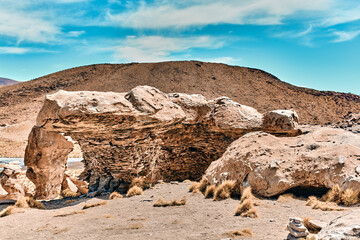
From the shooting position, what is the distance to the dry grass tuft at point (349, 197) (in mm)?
6027

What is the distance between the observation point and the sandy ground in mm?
5219

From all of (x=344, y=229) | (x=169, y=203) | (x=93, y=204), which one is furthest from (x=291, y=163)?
(x=93, y=204)

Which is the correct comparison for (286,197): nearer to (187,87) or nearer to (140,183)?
(140,183)

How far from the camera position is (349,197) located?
20.0 feet

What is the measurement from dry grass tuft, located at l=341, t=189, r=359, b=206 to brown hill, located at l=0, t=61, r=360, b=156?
4873 centimetres

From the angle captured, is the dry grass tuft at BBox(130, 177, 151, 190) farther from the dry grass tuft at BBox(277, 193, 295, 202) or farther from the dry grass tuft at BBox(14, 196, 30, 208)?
the dry grass tuft at BBox(277, 193, 295, 202)

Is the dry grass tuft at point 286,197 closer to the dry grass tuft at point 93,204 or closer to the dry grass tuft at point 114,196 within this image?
the dry grass tuft at point 93,204

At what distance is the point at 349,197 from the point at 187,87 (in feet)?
188

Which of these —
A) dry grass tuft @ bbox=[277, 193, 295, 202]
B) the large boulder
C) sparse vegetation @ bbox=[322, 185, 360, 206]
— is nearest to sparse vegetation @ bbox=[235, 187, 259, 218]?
dry grass tuft @ bbox=[277, 193, 295, 202]

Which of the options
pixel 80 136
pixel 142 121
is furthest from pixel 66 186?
pixel 142 121

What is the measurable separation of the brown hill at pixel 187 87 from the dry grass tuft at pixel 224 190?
4806cm

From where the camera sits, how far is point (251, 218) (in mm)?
5758

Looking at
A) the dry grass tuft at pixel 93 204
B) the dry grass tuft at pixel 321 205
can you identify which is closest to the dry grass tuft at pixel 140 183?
the dry grass tuft at pixel 93 204

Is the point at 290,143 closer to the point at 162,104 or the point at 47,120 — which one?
the point at 162,104
